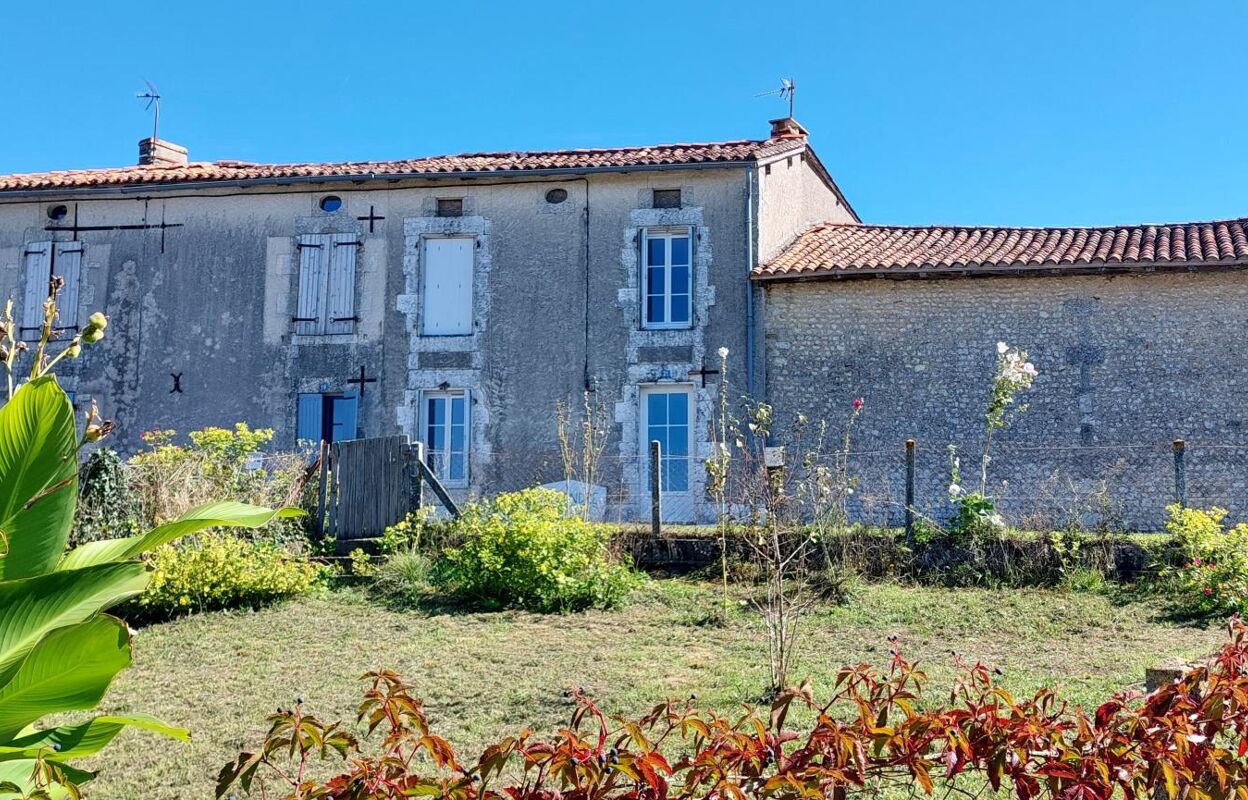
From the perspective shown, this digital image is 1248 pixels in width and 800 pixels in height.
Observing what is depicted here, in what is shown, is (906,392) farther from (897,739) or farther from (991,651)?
(897,739)

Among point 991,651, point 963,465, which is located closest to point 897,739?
point 991,651

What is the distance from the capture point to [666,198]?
52.3ft

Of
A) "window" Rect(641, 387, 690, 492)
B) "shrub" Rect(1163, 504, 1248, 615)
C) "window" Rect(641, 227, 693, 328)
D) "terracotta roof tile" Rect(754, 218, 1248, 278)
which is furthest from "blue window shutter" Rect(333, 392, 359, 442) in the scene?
"shrub" Rect(1163, 504, 1248, 615)

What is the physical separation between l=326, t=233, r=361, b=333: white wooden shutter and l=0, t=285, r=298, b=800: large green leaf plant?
1424 cm

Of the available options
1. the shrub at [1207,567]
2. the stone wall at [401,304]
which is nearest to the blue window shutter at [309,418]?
the stone wall at [401,304]

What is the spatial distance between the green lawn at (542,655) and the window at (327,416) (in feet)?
19.6

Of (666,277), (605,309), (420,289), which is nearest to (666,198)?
(666,277)

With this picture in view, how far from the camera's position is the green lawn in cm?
682

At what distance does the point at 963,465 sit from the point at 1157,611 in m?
5.19

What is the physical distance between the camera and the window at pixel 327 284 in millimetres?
16312

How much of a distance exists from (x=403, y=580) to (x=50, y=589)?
8.76 meters

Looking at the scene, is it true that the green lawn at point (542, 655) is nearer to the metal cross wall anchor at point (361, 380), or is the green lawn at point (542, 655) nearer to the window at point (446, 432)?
the window at point (446, 432)

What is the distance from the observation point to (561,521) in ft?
34.1

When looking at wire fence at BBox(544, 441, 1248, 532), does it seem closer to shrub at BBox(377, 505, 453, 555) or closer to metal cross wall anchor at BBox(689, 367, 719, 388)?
metal cross wall anchor at BBox(689, 367, 719, 388)
